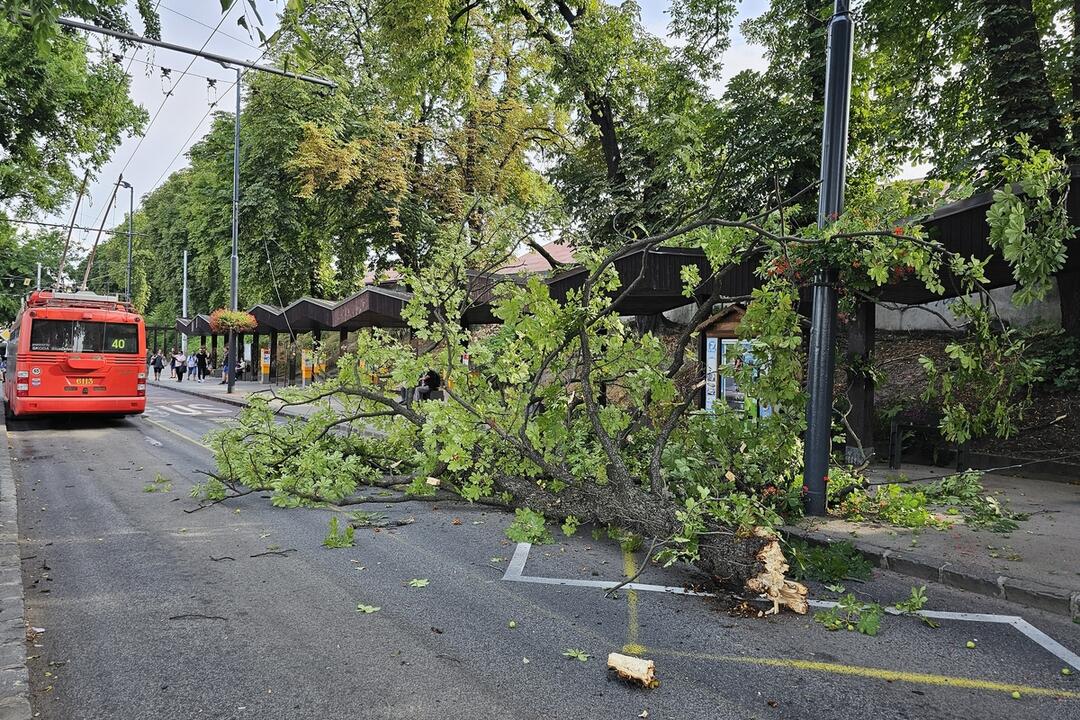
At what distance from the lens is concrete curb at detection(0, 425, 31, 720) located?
3127mm

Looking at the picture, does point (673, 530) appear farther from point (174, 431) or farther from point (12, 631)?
point (174, 431)

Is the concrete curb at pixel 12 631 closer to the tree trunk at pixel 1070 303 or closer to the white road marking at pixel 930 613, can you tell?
the white road marking at pixel 930 613

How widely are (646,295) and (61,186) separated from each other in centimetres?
2398

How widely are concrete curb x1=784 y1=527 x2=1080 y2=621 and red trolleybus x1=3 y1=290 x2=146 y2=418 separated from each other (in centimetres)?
1534

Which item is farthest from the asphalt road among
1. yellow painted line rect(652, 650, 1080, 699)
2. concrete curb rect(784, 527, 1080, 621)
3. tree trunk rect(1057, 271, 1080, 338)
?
tree trunk rect(1057, 271, 1080, 338)

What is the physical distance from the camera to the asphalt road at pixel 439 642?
332cm

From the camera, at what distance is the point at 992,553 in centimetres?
573

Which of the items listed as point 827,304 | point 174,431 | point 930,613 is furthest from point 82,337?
point 930,613

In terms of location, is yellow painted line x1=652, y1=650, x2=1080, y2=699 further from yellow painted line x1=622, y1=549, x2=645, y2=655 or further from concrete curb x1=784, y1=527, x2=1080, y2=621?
concrete curb x1=784, y1=527, x2=1080, y2=621

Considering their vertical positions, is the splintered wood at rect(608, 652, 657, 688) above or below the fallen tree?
below

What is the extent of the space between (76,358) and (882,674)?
1654 centimetres

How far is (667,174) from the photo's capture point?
628 inches

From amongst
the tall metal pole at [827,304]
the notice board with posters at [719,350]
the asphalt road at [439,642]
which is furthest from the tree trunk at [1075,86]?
the asphalt road at [439,642]

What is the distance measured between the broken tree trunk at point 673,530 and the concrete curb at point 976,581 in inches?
50.6
